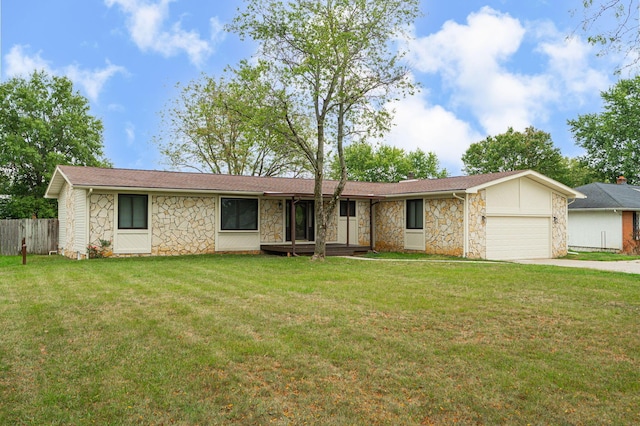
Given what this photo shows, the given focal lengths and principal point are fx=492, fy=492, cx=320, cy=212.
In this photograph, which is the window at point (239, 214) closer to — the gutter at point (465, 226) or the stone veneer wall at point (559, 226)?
the gutter at point (465, 226)

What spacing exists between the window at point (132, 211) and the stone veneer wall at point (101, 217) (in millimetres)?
254

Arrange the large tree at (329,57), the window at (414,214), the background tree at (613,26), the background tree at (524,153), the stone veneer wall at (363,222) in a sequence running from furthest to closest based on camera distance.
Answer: the background tree at (524,153) < the stone veneer wall at (363,222) < the window at (414,214) < the large tree at (329,57) < the background tree at (613,26)

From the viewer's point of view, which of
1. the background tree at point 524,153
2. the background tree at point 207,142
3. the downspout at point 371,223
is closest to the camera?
the downspout at point 371,223

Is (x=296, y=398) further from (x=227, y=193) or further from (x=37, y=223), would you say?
(x=37, y=223)

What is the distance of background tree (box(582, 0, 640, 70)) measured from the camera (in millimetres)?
6547

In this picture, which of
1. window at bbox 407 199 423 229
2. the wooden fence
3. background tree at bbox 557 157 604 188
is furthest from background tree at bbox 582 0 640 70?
background tree at bbox 557 157 604 188

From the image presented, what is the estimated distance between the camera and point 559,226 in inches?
728

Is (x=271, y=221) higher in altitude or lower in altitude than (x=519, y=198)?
lower

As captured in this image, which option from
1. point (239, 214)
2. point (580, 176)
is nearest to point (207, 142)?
point (239, 214)

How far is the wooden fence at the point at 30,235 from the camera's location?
62.2 ft

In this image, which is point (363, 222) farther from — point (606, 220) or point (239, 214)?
point (606, 220)

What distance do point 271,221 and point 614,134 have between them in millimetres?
28363

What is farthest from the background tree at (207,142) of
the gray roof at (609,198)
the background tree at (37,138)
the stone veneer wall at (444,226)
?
→ the gray roof at (609,198)

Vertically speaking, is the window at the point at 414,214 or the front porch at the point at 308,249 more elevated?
the window at the point at 414,214
